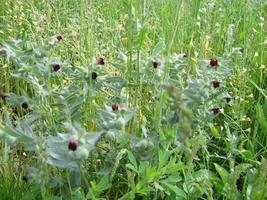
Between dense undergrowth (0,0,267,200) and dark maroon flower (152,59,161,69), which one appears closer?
dense undergrowth (0,0,267,200)

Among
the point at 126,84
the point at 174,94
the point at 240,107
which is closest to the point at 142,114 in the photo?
the point at 126,84

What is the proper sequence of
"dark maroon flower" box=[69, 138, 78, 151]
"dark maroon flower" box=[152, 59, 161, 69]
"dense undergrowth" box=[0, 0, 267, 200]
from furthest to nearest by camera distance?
"dark maroon flower" box=[152, 59, 161, 69] < "dense undergrowth" box=[0, 0, 267, 200] < "dark maroon flower" box=[69, 138, 78, 151]

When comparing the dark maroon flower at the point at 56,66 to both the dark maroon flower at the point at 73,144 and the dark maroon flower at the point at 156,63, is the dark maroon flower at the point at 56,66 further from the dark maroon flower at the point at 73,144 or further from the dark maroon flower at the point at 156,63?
the dark maroon flower at the point at 73,144

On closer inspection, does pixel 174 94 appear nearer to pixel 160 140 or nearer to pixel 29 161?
pixel 160 140

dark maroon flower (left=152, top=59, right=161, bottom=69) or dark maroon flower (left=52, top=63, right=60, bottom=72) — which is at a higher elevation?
dark maroon flower (left=152, top=59, right=161, bottom=69)

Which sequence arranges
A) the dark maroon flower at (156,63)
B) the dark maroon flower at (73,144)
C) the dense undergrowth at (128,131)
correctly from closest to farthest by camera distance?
the dark maroon flower at (73,144), the dense undergrowth at (128,131), the dark maroon flower at (156,63)

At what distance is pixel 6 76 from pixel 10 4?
91 cm

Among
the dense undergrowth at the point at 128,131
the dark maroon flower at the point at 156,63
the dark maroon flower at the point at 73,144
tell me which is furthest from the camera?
the dark maroon flower at the point at 156,63

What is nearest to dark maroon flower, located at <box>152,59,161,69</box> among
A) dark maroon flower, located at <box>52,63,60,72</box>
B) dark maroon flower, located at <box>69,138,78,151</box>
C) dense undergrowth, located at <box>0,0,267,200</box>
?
dense undergrowth, located at <box>0,0,267,200</box>

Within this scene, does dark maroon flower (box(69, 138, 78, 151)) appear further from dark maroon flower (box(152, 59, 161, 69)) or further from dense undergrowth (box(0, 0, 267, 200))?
dark maroon flower (box(152, 59, 161, 69))

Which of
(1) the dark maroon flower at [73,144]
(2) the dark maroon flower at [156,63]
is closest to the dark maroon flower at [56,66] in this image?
(2) the dark maroon flower at [156,63]

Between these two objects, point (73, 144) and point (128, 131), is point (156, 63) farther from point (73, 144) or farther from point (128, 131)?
point (73, 144)

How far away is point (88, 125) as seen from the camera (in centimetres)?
173

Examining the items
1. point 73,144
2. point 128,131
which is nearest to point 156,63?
point 128,131
